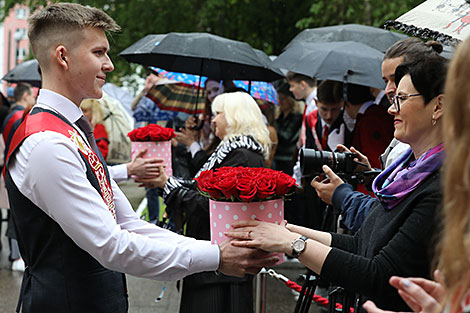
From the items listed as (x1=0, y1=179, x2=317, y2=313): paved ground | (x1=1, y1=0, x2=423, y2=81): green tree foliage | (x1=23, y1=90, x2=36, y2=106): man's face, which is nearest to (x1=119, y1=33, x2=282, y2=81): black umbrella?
(x1=0, y1=179, x2=317, y2=313): paved ground

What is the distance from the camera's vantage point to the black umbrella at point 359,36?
7469mm

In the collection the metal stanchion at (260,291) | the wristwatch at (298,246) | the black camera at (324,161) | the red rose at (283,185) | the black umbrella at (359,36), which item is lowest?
the metal stanchion at (260,291)

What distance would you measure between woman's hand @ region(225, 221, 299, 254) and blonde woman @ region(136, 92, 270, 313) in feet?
5.28

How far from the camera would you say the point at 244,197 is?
277 cm

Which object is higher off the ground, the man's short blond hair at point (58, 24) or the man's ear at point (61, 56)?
the man's short blond hair at point (58, 24)

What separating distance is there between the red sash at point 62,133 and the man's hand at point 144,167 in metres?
1.99

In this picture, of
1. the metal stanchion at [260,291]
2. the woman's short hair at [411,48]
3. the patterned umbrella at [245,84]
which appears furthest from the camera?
the patterned umbrella at [245,84]

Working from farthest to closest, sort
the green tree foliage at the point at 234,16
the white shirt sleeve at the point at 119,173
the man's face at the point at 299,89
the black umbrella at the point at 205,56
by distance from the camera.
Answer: the green tree foliage at the point at 234,16 → the man's face at the point at 299,89 → the black umbrella at the point at 205,56 → the white shirt sleeve at the point at 119,173

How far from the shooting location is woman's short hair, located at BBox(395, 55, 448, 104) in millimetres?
2643

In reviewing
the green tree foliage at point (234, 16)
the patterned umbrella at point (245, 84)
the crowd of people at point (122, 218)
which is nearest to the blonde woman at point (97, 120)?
the patterned umbrella at point (245, 84)

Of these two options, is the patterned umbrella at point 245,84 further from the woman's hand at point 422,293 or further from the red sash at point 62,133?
the woman's hand at point 422,293

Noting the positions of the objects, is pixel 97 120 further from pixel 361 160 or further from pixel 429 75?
pixel 429 75

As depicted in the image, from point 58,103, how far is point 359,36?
5655mm

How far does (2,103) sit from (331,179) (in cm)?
699
